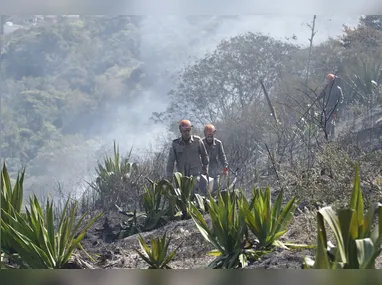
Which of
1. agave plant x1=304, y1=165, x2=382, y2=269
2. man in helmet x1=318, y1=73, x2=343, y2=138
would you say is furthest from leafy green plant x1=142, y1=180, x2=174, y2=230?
agave plant x1=304, y1=165, x2=382, y2=269

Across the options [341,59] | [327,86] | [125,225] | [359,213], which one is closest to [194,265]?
[125,225]

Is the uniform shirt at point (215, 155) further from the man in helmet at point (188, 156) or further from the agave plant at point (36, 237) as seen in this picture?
the agave plant at point (36, 237)

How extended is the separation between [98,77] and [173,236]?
145 centimetres

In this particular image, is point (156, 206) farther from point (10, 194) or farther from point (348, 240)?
point (348, 240)

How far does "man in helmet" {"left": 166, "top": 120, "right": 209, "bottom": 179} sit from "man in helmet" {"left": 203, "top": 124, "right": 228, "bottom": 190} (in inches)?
2.1

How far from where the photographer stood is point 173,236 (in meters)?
6.63

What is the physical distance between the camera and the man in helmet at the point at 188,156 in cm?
749

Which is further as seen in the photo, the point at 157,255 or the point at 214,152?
the point at 214,152

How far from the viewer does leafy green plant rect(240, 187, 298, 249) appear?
5668 millimetres

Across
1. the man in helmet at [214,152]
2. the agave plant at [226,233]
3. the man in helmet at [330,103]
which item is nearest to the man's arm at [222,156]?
the man in helmet at [214,152]

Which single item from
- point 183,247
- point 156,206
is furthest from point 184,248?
point 156,206

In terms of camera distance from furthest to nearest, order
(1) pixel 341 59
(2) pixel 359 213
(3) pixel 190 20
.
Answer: (1) pixel 341 59, (3) pixel 190 20, (2) pixel 359 213

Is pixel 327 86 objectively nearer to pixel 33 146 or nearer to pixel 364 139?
pixel 364 139

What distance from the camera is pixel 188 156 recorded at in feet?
25.2
